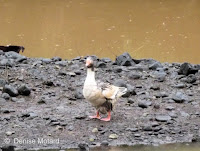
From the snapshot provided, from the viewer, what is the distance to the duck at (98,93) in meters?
5.52

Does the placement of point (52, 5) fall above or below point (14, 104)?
above

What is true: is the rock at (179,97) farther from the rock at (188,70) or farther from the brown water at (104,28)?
the brown water at (104,28)

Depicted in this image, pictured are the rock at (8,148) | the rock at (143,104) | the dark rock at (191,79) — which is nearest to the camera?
the rock at (8,148)

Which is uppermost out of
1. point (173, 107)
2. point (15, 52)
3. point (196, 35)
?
point (196, 35)

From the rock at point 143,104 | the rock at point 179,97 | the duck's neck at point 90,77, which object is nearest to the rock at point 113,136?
the duck's neck at point 90,77

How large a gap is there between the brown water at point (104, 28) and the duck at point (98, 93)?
454cm

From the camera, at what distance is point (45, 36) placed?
40.0 feet

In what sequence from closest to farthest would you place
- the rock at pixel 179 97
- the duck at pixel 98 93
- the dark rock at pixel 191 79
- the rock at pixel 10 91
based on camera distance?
1. the duck at pixel 98 93
2. the rock at pixel 10 91
3. the rock at pixel 179 97
4. the dark rock at pixel 191 79

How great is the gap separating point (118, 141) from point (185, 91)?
7.10 ft

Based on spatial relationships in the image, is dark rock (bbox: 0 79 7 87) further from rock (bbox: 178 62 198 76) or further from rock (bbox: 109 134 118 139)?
rock (bbox: 178 62 198 76)

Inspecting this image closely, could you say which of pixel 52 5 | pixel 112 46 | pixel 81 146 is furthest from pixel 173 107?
pixel 52 5

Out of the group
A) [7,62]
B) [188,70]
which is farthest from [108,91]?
[7,62]

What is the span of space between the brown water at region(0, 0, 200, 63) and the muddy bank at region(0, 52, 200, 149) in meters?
2.27

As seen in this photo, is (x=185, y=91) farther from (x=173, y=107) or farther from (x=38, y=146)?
(x=38, y=146)
